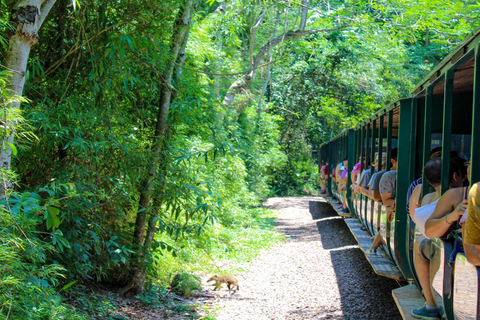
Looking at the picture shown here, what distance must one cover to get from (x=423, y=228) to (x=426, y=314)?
960mm

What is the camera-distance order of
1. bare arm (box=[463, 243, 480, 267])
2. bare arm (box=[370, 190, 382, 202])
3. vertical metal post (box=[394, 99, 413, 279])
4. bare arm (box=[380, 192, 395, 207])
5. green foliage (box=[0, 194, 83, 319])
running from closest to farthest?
bare arm (box=[463, 243, 480, 267]), green foliage (box=[0, 194, 83, 319]), vertical metal post (box=[394, 99, 413, 279]), bare arm (box=[380, 192, 395, 207]), bare arm (box=[370, 190, 382, 202])

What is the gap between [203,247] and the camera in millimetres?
8852

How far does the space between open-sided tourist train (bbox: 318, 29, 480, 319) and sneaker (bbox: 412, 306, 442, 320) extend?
0.09 metres

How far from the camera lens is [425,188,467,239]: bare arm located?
3130mm

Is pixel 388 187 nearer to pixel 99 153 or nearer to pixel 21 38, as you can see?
pixel 99 153

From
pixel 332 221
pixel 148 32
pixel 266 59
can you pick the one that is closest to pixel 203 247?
pixel 148 32

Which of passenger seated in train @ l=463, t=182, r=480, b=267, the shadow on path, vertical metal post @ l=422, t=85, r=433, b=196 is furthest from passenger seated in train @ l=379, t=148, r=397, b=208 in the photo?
passenger seated in train @ l=463, t=182, r=480, b=267

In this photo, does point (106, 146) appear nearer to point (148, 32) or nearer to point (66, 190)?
point (66, 190)

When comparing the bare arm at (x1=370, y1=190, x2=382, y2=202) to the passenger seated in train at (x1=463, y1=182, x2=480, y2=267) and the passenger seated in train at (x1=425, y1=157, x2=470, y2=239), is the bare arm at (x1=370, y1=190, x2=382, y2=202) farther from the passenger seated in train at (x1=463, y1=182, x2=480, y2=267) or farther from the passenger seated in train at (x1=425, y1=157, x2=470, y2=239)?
the passenger seated in train at (x1=463, y1=182, x2=480, y2=267)

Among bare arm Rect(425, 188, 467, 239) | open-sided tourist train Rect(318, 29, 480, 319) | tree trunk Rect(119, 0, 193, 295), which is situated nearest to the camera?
open-sided tourist train Rect(318, 29, 480, 319)

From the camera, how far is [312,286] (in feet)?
24.0

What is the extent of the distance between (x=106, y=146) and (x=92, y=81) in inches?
31.7

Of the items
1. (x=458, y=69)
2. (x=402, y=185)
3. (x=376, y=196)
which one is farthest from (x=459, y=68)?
(x=376, y=196)

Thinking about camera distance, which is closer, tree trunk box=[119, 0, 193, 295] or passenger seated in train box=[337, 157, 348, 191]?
tree trunk box=[119, 0, 193, 295]
